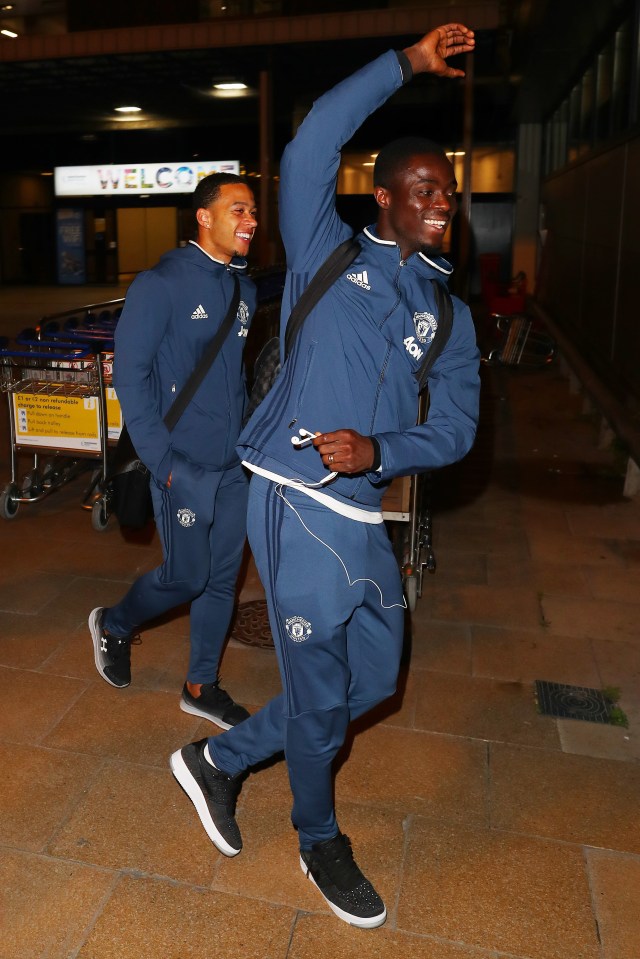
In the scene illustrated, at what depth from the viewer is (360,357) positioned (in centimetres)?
252

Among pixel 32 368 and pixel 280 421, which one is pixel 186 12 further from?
pixel 280 421

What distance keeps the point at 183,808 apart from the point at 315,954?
2.82ft

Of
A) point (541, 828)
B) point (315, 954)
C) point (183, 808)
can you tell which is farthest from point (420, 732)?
point (315, 954)

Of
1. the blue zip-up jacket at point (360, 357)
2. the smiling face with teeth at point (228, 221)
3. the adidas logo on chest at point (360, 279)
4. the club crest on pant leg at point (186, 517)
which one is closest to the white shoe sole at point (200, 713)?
the club crest on pant leg at point (186, 517)

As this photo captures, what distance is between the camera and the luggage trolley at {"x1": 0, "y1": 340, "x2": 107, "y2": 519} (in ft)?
21.7

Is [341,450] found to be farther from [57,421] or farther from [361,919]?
[57,421]

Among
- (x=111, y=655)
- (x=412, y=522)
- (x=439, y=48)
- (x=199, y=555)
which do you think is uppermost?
(x=439, y=48)

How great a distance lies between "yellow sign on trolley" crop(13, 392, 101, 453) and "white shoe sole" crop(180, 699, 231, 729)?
3.19m

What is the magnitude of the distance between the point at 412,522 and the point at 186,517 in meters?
1.63

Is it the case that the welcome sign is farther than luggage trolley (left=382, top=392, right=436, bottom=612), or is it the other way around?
the welcome sign

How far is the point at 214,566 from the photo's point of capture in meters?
3.76

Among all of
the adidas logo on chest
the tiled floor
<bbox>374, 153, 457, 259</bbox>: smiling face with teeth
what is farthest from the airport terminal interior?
<bbox>374, 153, 457, 259</bbox>: smiling face with teeth

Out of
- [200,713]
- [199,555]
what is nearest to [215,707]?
[200,713]

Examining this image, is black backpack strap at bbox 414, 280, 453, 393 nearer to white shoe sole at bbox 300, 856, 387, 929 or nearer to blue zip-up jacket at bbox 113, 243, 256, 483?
blue zip-up jacket at bbox 113, 243, 256, 483
